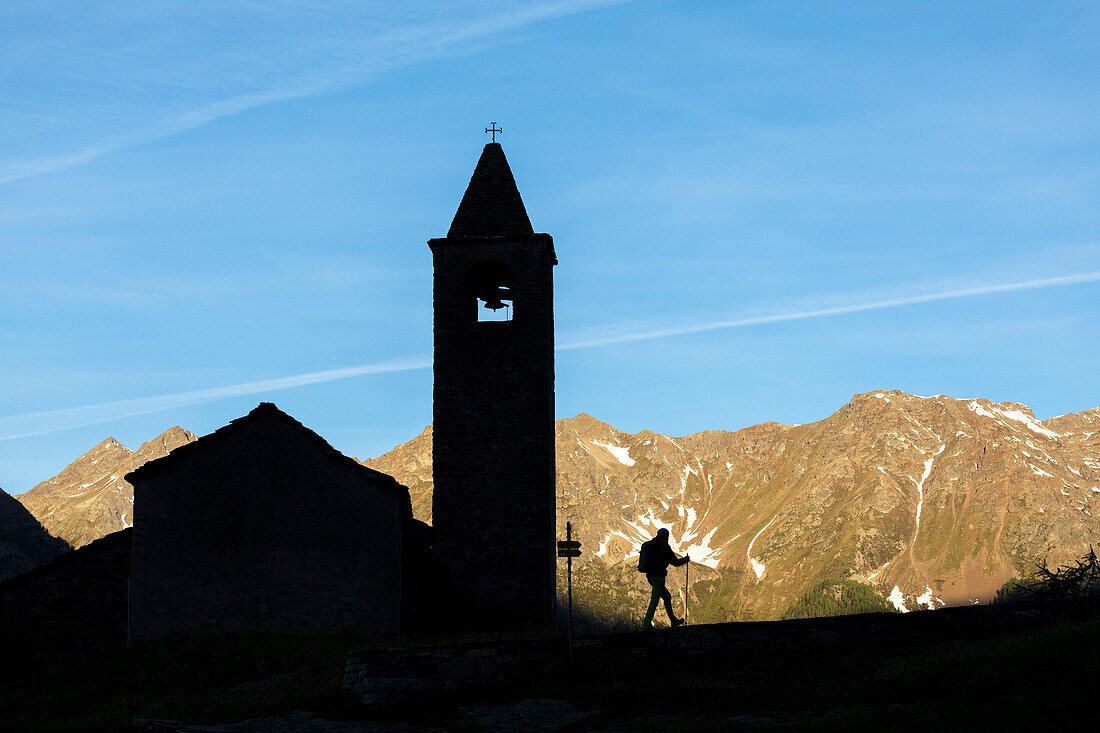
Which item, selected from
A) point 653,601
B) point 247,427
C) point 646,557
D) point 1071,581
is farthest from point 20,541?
point 1071,581

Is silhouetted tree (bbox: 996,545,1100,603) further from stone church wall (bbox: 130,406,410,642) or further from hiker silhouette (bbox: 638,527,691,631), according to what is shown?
stone church wall (bbox: 130,406,410,642)

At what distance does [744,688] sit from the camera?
15.2 metres

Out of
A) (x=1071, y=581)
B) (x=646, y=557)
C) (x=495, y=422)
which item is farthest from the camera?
(x=495, y=422)

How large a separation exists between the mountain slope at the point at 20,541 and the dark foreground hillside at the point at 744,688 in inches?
5545

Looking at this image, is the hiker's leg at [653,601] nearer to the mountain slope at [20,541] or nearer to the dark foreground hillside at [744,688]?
the dark foreground hillside at [744,688]

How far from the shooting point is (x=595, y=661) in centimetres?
1644

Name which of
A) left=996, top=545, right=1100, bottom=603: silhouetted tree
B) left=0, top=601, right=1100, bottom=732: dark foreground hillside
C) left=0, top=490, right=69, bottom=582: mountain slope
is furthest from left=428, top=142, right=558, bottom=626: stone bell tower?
left=0, top=490, right=69, bottom=582: mountain slope

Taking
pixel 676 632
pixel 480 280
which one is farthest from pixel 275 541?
pixel 676 632

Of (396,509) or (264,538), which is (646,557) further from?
(264,538)

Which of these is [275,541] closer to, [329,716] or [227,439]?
[227,439]

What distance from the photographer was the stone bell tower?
26.2m

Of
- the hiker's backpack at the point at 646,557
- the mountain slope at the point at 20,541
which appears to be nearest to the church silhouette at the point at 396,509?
the hiker's backpack at the point at 646,557

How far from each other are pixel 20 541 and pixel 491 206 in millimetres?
149482

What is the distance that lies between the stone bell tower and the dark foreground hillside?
6.88 m
